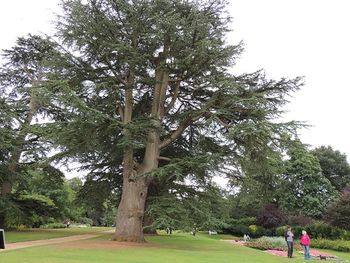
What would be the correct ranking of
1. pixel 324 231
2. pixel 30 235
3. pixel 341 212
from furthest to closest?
pixel 324 231
pixel 341 212
pixel 30 235

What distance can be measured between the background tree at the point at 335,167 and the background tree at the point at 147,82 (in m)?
35.3

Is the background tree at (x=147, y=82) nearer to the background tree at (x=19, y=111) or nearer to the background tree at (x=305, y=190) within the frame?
the background tree at (x=19, y=111)

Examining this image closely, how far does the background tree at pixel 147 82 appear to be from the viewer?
21578 millimetres

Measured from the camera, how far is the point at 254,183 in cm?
2653

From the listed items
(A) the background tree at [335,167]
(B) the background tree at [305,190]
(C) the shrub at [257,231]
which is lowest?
(C) the shrub at [257,231]

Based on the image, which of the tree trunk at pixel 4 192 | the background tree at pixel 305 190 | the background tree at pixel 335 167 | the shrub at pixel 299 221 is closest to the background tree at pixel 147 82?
the tree trunk at pixel 4 192

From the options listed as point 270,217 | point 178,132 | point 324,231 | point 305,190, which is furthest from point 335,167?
point 178,132

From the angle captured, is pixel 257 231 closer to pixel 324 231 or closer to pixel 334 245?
pixel 324 231

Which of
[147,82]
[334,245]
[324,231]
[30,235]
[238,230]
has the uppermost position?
[147,82]

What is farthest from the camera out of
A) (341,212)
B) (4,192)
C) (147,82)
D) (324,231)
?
(324,231)

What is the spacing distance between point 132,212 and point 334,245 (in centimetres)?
1571

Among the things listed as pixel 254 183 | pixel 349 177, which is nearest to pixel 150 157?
pixel 254 183

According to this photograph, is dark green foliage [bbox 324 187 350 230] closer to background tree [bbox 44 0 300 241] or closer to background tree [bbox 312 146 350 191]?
background tree [bbox 44 0 300 241]

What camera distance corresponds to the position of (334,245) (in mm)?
29750
